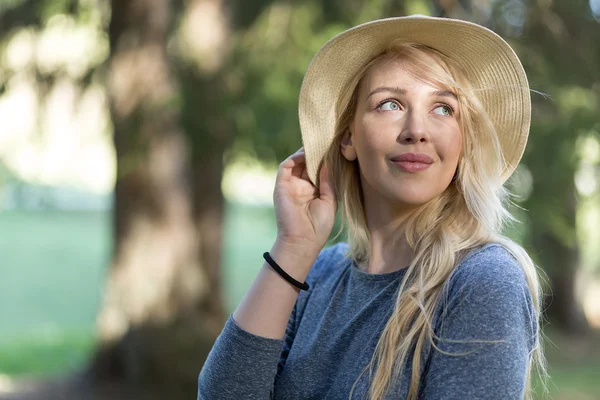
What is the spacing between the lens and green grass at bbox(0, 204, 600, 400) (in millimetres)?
Result: 7480

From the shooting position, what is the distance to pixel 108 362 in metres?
5.63

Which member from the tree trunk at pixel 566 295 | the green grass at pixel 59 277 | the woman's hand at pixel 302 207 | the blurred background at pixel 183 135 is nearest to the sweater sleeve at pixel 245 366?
the woman's hand at pixel 302 207

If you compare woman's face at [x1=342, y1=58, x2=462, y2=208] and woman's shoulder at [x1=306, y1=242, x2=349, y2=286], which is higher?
woman's face at [x1=342, y1=58, x2=462, y2=208]

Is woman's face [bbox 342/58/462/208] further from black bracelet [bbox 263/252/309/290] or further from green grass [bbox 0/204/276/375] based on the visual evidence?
green grass [bbox 0/204/276/375]

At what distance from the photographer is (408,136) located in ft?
5.18

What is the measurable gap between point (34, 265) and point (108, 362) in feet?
30.9

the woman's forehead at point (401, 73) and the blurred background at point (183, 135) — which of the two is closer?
the woman's forehead at point (401, 73)

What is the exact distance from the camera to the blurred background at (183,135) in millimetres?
3957

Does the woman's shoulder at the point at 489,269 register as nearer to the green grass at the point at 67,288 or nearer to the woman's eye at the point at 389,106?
the woman's eye at the point at 389,106

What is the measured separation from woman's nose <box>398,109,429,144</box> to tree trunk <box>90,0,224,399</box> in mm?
3694

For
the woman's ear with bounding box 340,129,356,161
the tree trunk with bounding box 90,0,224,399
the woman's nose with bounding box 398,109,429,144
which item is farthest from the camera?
the tree trunk with bounding box 90,0,224,399

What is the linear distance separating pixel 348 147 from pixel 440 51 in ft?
1.07

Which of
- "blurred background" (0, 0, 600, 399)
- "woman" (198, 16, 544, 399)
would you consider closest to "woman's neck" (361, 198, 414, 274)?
"woman" (198, 16, 544, 399)

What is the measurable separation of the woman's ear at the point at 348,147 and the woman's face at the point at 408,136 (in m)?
0.15
